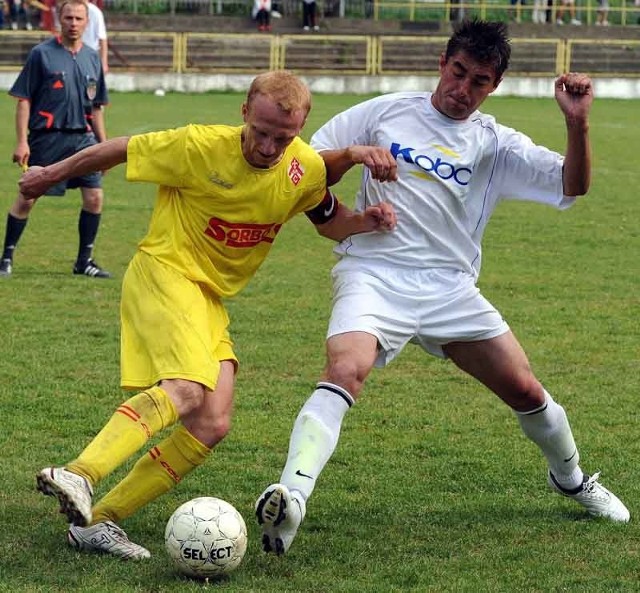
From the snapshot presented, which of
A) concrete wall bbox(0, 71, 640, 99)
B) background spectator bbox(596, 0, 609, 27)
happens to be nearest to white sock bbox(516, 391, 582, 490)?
concrete wall bbox(0, 71, 640, 99)

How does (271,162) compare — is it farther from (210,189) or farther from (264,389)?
(264,389)

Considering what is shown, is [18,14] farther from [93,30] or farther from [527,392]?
[527,392]

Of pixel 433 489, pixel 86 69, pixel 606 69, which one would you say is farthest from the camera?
pixel 606 69

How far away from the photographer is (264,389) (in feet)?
24.8

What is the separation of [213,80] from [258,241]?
28.5 meters

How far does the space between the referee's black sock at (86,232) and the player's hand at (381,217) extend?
5902mm

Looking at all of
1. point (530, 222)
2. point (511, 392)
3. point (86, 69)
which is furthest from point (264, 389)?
point (530, 222)

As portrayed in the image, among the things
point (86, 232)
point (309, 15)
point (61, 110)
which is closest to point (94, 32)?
point (61, 110)

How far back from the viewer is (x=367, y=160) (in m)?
4.94

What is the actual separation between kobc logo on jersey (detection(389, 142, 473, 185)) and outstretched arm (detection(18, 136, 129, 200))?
111 cm

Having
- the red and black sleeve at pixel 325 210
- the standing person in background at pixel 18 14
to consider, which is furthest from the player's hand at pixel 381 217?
the standing person in background at pixel 18 14

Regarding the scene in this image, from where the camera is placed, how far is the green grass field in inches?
187

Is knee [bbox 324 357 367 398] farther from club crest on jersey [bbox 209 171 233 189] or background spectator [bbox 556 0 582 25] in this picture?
background spectator [bbox 556 0 582 25]

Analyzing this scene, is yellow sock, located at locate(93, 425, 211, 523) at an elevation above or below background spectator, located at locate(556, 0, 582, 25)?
above
